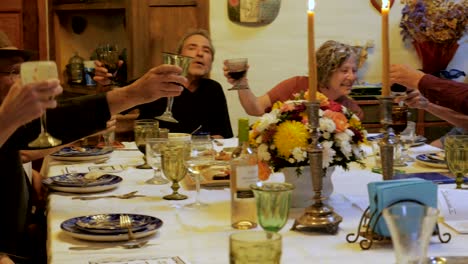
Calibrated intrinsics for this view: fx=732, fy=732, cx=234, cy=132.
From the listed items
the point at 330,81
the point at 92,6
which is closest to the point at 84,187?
the point at 330,81

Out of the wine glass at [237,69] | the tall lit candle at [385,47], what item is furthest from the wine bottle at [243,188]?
the wine glass at [237,69]

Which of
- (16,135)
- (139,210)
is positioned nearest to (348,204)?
(139,210)

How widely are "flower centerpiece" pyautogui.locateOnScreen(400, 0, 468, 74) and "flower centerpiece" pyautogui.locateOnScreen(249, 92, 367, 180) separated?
2.84 m

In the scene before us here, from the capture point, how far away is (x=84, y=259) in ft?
5.44

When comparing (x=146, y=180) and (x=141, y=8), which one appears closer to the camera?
(x=146, y=180)

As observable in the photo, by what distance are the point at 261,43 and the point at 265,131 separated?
2859 millimetres

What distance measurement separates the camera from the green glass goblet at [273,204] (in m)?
1.72

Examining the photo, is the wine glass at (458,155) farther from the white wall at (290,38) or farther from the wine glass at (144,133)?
the white wall at (290,38)

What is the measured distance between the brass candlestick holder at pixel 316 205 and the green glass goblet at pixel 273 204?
0.13 m

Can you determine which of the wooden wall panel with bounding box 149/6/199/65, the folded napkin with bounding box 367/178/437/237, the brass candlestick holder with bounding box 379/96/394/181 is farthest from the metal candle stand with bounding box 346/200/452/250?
the wooden wall panel with bounding box 149/6/199/65

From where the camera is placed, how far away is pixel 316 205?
1.89 m

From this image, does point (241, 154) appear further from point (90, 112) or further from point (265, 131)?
point (90, 112)

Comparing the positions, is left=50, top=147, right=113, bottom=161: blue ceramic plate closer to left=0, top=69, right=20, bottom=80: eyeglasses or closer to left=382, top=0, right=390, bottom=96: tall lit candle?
left=0, top=69, right=20, bottom=80: eyeglasses

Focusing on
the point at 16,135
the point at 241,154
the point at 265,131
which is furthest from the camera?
the point at 16,135
